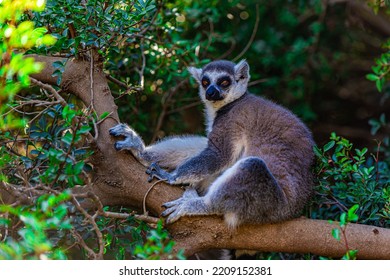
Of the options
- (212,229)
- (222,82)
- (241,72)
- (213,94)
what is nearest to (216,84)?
(222,82)

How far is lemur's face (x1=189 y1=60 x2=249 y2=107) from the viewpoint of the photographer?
18.3 ft

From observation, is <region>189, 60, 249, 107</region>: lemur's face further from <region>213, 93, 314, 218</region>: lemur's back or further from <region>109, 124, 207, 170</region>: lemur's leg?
<region>109, 124, 207, 170</region>: lemur's leg

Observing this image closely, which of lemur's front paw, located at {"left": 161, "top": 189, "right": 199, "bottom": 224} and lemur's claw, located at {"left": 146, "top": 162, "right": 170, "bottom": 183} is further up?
lemur's claw, located at {"left": 146, "top": 162, "right": 170, "bottom": 183}

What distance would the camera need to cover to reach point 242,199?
14.6 feet

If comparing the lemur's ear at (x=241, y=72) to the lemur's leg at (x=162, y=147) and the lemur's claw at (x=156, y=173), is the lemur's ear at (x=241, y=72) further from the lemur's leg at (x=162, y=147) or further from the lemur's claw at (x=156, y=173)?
the lemur's claw at (x=156, y=173)

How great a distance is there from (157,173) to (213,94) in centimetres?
120

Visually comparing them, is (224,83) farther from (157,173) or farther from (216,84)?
(157,173)

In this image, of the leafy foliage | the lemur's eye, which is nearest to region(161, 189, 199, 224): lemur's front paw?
the leafy foliage

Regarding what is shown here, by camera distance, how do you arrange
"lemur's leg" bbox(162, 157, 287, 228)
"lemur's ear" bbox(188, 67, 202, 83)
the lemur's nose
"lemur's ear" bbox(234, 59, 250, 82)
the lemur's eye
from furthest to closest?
"lemur's ear" bbox(188, 67, 202, 83), "lemur's ear" bbox(234, 59, 250, 82), the lemur's eye, the lemur's nose, "lemur's leg" bbox(162, 157, 287, 228)

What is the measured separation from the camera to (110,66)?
5.89 metres

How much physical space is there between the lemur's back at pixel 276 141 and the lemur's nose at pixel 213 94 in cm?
19

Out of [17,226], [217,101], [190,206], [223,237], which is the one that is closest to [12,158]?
[17,226]

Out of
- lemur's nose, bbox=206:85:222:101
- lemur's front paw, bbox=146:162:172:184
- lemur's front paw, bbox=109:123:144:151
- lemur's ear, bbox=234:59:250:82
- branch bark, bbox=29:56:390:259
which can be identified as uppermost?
lemur's ear, bbox=234:59:250:82

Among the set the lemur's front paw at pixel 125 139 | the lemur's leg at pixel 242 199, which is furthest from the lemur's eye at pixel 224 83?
the lemur's leg at pixel 242 199
